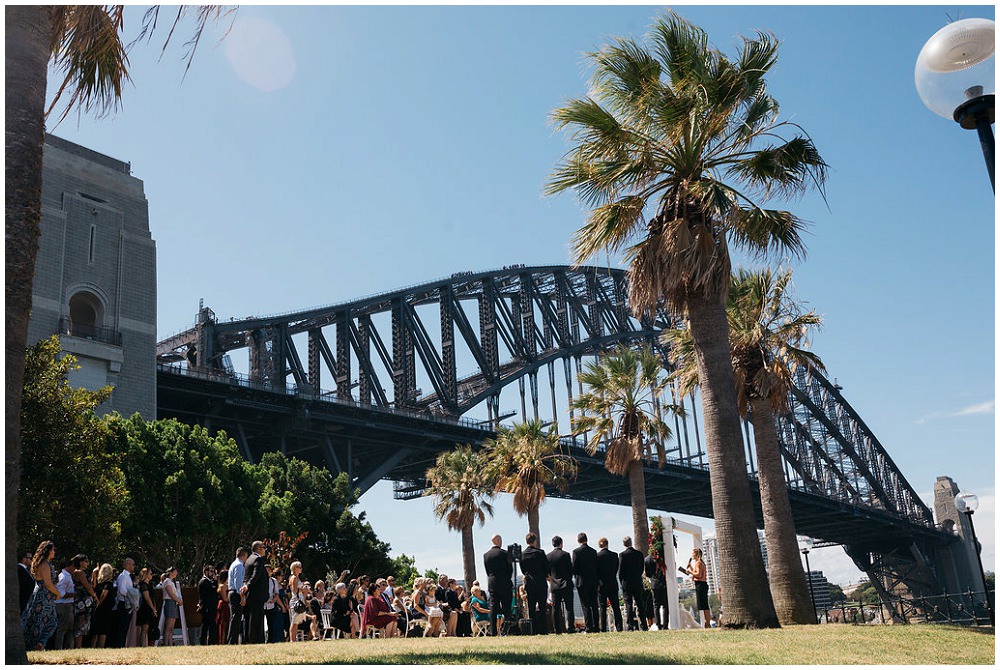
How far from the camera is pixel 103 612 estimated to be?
1250 centimetres

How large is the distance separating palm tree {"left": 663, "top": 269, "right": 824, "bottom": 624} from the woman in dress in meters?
11.7

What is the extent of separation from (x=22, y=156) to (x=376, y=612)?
10.5 metres

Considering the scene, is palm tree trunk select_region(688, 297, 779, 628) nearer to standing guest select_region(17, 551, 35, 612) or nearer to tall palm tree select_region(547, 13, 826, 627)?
tall palm tree select_region(547, 13, 826, 627)

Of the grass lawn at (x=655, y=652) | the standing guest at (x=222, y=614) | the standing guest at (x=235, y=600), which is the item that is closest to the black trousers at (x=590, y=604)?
the grass lawn at (x=655, y=652)

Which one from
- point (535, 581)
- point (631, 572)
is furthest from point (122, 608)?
point (631, 572)

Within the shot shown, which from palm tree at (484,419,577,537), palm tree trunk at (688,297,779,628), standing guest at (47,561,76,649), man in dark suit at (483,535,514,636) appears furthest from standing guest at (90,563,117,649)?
palm tree at (484,419,577,537)

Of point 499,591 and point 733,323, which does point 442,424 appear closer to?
point 733,323

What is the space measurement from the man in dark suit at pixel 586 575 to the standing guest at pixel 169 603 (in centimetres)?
617

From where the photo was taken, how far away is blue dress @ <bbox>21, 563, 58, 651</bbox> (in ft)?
35.2

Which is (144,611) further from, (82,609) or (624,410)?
(624,410)

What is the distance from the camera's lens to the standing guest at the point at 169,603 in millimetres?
13852

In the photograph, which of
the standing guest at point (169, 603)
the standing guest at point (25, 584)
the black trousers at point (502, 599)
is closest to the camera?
the standing guest at point (25, 584)

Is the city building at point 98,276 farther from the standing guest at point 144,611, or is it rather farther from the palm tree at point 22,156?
the palm tree at point 22,156

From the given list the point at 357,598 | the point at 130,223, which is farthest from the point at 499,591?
the point at 130,223
